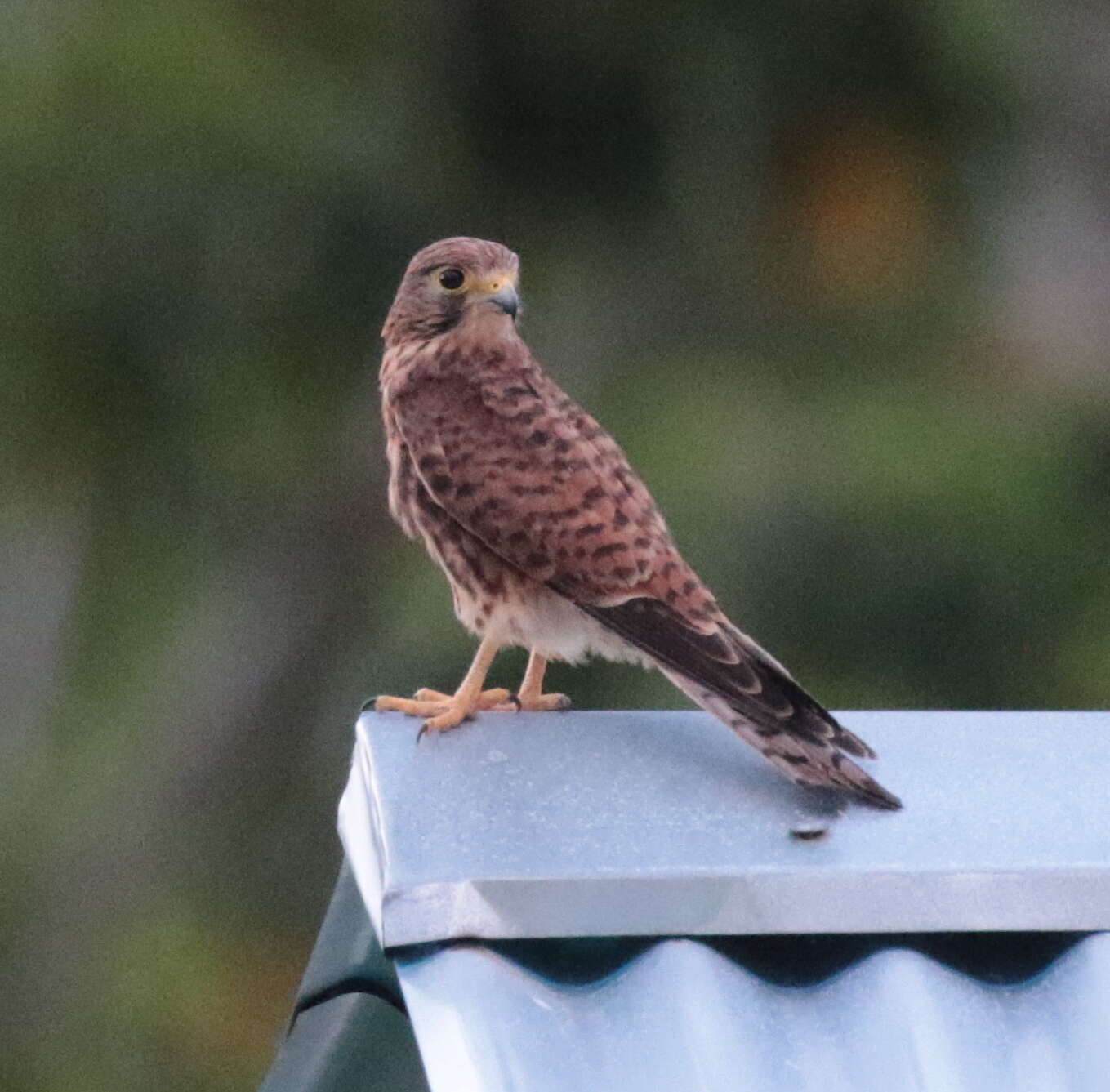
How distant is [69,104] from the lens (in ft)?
19.7

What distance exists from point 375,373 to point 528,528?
3960 mm

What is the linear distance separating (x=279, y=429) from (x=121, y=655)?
→ 81 cm

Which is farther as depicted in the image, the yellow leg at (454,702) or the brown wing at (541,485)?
the brown wing at (541,485)

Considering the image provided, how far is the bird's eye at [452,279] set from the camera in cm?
318

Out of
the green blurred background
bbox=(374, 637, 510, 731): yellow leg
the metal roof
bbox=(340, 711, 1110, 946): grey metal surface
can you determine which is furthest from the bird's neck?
the green blurred background

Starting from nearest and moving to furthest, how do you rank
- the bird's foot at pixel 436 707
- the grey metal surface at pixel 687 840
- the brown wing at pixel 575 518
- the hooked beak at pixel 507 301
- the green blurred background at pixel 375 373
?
the grey metal surface at pixel 687 840, the bird's foot at pixel 436 707, the brown wing at pixel 575 518, the hooked beak at pixel 507 301, the green blurred background at pixel 375 373

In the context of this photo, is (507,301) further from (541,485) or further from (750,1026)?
(750,1026)

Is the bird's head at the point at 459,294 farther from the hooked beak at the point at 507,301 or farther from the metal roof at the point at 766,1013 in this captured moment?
the metal roof at the point at 766,1013

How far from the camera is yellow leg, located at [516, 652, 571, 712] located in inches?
108

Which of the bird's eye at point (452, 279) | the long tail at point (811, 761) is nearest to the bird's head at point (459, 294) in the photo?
the bird's eye at point (452, 279)

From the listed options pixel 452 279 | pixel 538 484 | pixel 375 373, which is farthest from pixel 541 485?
pixel 375 373

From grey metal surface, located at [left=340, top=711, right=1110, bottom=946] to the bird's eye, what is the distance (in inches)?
41.8

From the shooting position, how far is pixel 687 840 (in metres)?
1.90

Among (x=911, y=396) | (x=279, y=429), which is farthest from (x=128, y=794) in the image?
(x=911, y=396)
